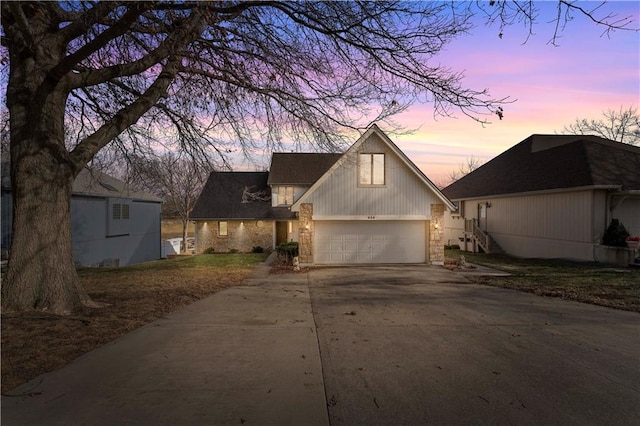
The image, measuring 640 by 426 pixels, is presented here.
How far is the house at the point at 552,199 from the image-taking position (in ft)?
61.9

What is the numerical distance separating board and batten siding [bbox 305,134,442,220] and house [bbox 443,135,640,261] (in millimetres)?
6729

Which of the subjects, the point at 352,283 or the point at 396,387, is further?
the point at 352,283

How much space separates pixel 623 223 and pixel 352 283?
45.7ft

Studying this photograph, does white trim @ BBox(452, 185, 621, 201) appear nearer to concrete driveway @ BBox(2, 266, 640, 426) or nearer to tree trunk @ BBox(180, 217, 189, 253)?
concrete driveway @ BBox(2, 266, 640, 426)

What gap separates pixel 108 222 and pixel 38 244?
66.6 ft

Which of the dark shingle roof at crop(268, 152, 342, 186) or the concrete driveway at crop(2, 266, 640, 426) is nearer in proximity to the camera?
the concrete driveway at crop(2, 266, 640, 426)

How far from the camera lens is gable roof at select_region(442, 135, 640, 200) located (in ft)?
63.4

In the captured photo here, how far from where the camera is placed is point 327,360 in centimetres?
555

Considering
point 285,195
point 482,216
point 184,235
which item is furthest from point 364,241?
point 184,235

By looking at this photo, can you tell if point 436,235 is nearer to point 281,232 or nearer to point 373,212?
point 373,212

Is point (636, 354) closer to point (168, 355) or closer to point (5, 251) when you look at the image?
point (168, 355)

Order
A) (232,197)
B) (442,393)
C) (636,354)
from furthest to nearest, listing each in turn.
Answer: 1. (232,197)
2. (636,354)
3. (442,393)

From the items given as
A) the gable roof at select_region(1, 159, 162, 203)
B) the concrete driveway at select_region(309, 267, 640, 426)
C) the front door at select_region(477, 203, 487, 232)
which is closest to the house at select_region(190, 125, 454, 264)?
the gable roof at select_region(1, 159, 162, 203)

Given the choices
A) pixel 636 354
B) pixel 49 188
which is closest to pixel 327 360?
pixel 636 354
